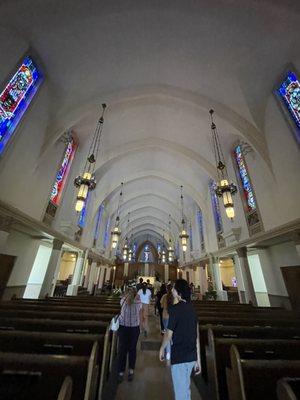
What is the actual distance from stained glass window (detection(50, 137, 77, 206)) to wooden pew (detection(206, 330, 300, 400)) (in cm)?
861

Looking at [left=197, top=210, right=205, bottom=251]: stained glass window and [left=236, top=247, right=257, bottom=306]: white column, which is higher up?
[left=197, top=210, right=205, bottom=251]: stained glass window

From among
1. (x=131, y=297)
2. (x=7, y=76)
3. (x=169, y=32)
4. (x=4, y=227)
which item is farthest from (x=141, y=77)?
(x=131, y=297)

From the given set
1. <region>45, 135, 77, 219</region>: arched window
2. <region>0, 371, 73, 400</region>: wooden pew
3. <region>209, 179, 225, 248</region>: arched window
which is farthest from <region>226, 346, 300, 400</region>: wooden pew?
<region>209, 179, 225, 248</region>: arched window

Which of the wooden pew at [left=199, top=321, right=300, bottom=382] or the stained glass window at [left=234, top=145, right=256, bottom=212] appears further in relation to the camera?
the stained glass window at [left=234, top=145, right=256, bottom=212]

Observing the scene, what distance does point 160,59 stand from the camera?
23.4 feet

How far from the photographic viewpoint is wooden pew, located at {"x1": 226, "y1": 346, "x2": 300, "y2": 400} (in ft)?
5.57

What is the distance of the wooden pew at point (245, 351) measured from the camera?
2.29 meters

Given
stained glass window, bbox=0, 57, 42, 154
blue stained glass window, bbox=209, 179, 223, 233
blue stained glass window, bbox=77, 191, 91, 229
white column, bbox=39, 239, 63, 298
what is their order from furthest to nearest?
blue stained glass window, bbox=209, 179, 223, 233 → blue stained glass window, bbox=77, 191, 91, 229 → white column, bbox=39, 239, 63, 298 → stained glass window, bbox=0, 57, 42, 154

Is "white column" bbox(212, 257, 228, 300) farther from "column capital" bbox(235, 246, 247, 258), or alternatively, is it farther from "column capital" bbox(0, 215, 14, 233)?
"column capital" bbox(0, 215, 14, 233)

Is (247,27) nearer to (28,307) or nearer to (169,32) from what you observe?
(169,32)

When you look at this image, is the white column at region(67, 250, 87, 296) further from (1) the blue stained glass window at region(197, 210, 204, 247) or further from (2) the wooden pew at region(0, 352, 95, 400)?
(2) the wooden pew at region(0, 352, 95, 400)

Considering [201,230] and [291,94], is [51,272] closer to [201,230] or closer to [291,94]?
[291,94]

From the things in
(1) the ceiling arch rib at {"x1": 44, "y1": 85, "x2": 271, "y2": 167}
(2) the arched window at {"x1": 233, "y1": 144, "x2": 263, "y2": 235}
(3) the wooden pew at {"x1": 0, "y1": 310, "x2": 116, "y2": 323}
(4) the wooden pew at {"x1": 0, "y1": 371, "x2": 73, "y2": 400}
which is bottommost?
(4) the wooden pew at {"x1": 0, "y1": 371, "x2": 73, "y2": 400}

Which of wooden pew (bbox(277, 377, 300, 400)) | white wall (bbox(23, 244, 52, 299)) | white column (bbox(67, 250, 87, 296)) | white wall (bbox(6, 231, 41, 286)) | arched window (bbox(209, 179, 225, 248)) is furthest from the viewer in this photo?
arched window (bbox(209, 179, 225, 248))
